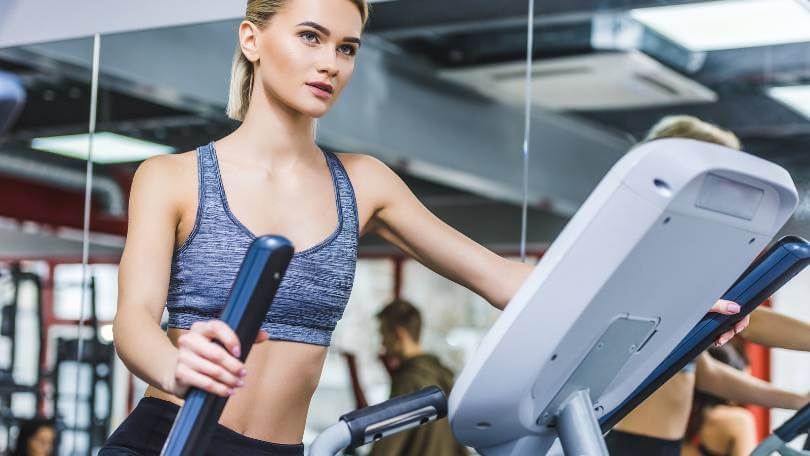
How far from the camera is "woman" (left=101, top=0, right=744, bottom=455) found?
60.3 inches

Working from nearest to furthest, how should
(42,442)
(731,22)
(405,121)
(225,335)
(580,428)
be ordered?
(225,335) < (580,428) < (731,22) < (42,442) < (405,121)

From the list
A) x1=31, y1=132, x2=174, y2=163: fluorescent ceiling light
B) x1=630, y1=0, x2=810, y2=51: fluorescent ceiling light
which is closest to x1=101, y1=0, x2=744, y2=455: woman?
x1=630, y1=0, x2=810, y2=51: fluorescent ceiling light

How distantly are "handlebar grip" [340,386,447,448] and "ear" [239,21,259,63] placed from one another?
563 mm

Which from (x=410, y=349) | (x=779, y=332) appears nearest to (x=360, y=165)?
(x=779, y=332)

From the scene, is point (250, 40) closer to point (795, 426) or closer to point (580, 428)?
point (580, 428)

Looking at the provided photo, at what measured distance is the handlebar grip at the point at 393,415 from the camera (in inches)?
55.7

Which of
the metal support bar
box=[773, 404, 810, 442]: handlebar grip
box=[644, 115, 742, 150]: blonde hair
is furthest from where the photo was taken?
box=[644, 115, 742, 150]: blonde hair

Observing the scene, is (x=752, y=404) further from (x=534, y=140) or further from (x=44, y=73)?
(x=44, y=73)

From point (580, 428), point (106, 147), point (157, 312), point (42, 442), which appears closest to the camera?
point (580, 428)

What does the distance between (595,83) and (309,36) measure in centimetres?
196

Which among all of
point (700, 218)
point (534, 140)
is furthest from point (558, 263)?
point (534, 140)

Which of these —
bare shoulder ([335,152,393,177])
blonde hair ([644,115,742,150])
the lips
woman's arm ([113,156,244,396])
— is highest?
blonde hair ([644,115,742,150])

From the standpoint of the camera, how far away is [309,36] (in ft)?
5.19

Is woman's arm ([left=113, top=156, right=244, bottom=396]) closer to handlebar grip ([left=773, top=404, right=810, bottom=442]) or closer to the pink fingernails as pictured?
the pink fingernails
